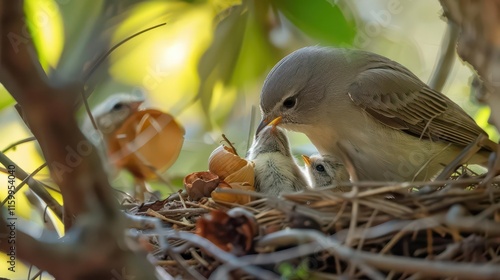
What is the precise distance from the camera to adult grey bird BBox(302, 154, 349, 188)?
9.37 feet

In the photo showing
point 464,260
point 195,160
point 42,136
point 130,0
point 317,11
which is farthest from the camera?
point 195,160

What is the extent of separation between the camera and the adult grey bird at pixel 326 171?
2857 millimetres

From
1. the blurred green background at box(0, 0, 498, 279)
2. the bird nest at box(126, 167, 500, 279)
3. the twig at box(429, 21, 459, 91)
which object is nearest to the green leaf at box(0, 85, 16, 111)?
the blurred green background at box(0, 0, 498, 279)

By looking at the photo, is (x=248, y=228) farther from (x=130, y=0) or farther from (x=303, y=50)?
(x=303, y=50)

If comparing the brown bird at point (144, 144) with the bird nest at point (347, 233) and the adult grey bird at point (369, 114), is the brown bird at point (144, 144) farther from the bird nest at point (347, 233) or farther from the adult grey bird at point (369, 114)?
the bird nest at point (347, 233)

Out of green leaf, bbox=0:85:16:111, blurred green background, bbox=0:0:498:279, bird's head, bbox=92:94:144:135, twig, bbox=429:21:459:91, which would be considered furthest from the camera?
bird's head, bbox=92:94:144:135

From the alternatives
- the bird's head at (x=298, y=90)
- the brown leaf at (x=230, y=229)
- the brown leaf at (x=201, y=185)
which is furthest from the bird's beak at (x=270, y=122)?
the brown leaf at (x=230, y=229)

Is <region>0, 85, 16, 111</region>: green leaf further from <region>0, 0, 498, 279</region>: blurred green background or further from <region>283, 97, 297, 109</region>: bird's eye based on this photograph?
<region>283, 97, 297, 109</region>: bird's eye

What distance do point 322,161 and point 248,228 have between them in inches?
37.9

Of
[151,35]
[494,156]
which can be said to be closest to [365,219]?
[494,156]

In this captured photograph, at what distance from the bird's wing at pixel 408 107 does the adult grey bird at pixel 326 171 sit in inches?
11.2

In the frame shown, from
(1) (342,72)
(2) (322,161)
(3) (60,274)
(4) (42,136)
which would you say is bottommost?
(3) (60,274)

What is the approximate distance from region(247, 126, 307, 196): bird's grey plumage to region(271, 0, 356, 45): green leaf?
2.07 ft

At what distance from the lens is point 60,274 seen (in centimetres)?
126
